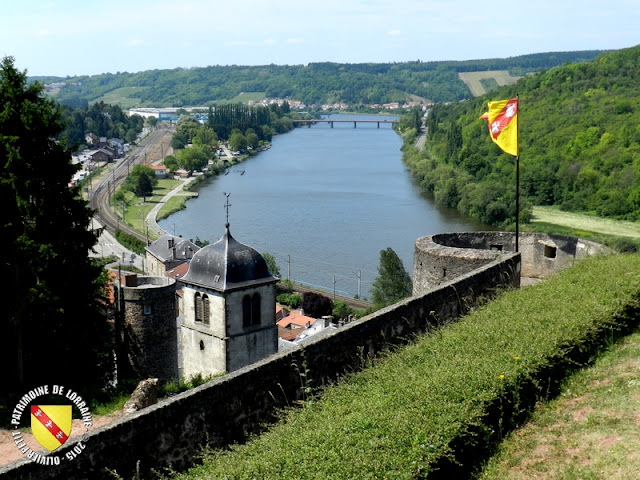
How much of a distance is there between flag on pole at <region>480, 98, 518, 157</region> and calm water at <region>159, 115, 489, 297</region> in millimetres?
30390

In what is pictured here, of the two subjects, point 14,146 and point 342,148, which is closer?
point 14,146

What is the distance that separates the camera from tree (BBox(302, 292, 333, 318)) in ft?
128

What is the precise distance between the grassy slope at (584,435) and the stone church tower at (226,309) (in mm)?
12056

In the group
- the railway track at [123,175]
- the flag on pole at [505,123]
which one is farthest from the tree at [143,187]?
the flag on pole at [505,123]

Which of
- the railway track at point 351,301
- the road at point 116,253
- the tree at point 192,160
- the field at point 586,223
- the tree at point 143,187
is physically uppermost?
the tree at point 192,160

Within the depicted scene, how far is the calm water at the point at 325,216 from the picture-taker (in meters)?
Result: 47.6

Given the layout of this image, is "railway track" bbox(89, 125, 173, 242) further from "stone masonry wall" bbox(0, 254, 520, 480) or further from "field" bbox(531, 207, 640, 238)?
"field" bbox(531, 207, 640, 238)

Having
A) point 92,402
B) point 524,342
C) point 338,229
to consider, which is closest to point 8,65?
point 92,402

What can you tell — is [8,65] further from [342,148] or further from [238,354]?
[342,148]

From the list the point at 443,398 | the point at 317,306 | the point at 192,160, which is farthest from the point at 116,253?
the point at 443,398

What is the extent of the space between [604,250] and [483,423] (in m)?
9.01

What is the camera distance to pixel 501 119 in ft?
43.1

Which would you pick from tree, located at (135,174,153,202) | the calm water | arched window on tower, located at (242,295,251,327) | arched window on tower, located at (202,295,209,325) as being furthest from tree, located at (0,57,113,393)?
tree, located at (135,174,153,202)

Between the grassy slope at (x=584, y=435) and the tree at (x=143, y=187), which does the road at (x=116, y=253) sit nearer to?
the tree at (x=143, y=187)
